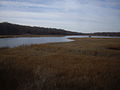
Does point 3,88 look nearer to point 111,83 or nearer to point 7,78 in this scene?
point 7,78

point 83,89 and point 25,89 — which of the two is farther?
point 83,89

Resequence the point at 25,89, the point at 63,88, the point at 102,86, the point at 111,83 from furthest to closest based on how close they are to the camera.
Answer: the point at 111,83
the point at 102,86
the point at 63,88
the point at 25,89

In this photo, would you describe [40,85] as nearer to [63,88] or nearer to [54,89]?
[54,89]

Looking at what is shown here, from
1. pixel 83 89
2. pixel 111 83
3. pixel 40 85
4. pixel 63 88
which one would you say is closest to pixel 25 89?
pixel 40 85

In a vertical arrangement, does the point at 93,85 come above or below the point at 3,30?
below

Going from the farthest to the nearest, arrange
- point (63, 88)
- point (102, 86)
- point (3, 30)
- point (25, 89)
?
point (3, 30)
point (102, 86)
point (63, 88)
point (25, 89)

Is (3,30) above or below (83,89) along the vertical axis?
above

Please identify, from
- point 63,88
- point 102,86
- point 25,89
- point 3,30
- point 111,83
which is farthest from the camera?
point 3,30

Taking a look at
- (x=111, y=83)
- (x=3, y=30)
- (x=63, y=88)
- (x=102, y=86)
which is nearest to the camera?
(x=63, y=88)

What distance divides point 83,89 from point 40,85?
209cm

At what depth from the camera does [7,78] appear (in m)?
5.75

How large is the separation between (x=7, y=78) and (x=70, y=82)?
3.53 metres

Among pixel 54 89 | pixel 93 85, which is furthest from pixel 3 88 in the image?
pixel 93 85

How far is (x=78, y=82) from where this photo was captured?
561 cm
